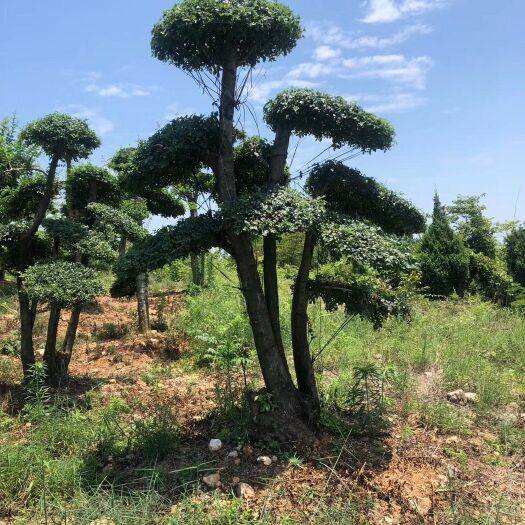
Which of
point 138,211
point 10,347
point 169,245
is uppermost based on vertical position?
point 138,211

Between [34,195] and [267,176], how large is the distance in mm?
3022

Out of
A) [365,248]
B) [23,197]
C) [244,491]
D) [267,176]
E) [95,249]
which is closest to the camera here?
[244,491]

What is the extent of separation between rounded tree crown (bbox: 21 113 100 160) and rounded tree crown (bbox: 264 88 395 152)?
2.26m

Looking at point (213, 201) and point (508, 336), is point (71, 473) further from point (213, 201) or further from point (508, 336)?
point (508, 336)

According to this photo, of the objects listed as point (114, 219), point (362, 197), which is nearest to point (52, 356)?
point (114, 219)

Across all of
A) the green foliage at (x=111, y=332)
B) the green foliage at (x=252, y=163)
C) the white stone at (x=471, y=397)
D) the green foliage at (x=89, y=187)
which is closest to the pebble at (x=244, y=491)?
the green foliage at (x=252, y=163)

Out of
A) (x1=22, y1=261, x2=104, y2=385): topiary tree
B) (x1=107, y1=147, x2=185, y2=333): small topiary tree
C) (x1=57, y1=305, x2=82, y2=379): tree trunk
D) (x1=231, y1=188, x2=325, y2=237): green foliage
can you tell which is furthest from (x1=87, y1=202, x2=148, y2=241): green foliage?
(x1=231, y1=188, x2=325, y2=237): green foliage

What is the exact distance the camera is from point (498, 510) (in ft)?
9.53

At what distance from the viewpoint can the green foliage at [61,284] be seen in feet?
15.1

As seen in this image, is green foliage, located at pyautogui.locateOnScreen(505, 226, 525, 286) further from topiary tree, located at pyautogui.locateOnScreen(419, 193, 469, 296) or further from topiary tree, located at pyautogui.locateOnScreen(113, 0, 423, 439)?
topiary tree, located at pyautogui.locateOnScreen(113, 0, 423, 439)

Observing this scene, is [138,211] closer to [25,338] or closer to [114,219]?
[114,219]

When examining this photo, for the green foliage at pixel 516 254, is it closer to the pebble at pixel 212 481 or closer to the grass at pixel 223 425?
the grass at pixel 223 425

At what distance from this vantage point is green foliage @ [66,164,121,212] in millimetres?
5902

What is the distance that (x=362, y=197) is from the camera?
A: 432cm
